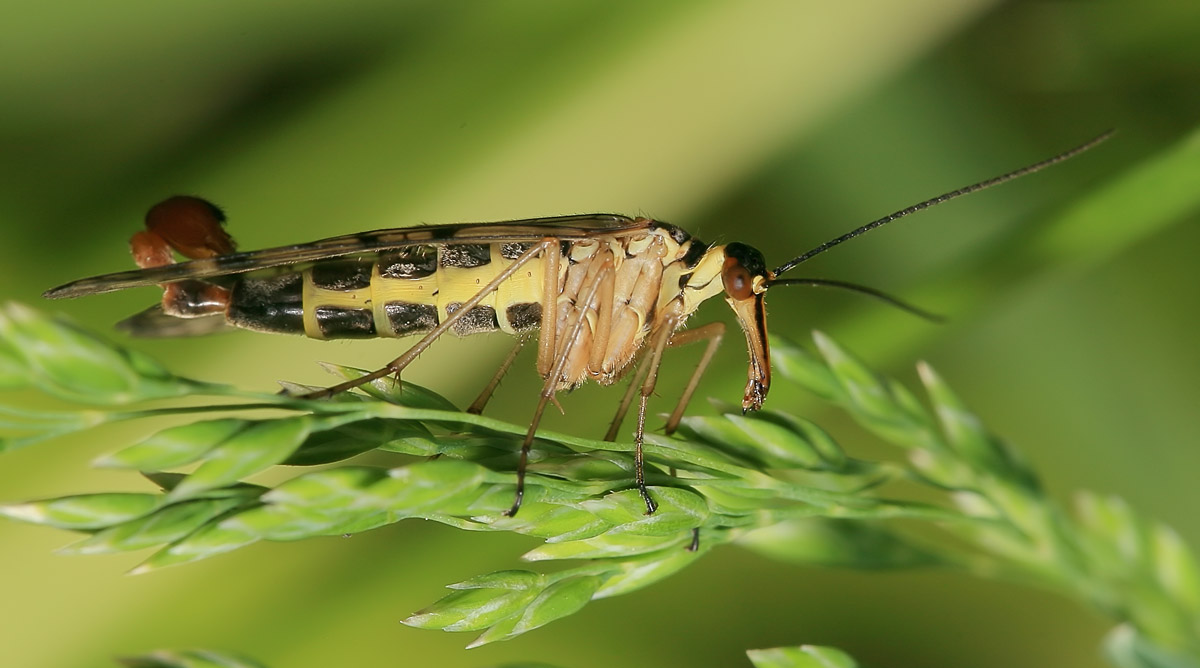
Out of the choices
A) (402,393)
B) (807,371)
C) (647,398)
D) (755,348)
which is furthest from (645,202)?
(402,393)

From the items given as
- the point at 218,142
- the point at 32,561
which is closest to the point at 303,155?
the point at 218,142

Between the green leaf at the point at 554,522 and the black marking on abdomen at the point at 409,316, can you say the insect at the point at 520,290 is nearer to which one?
the black marking on abdomen at the point at 409,316

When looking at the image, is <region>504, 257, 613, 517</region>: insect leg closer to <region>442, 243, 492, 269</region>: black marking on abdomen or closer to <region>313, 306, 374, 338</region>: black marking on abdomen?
<region>442, 243, 492, 269</region>: black marking on abdomen

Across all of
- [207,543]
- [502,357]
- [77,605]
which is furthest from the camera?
[502,357]

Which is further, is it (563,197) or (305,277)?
(563,197)

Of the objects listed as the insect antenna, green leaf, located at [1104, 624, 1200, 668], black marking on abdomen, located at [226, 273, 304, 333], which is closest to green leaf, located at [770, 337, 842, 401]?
the insect antenna

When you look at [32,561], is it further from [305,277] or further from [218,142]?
[218,142]
